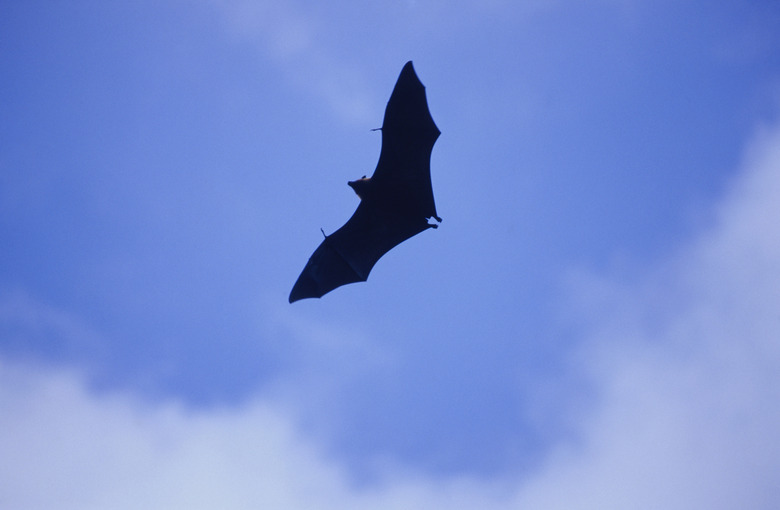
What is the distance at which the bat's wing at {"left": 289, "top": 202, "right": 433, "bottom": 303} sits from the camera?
532 inches

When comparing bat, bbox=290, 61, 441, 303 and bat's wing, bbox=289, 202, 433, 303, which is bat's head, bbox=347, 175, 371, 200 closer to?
bat, bbox=290, 61, 441, 303

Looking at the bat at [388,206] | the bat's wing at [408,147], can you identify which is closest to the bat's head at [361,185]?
the bat at [388,206]

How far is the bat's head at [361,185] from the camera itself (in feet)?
43.1

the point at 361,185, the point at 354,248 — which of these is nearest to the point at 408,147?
the point at 361,185

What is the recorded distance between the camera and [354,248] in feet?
45.3

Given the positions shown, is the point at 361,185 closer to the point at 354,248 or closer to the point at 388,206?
the point at 388,206

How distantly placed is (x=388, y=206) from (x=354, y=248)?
1663 millimetres

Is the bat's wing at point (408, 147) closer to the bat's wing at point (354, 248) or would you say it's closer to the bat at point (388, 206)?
the bat at point (388, 206)

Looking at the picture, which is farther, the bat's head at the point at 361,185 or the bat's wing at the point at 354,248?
the bat's wing at the point at 354,248

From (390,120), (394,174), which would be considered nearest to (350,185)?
(394,174)

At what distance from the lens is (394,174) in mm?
12859

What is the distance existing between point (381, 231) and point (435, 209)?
70.6 inches

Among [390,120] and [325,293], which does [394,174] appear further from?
[325,293]

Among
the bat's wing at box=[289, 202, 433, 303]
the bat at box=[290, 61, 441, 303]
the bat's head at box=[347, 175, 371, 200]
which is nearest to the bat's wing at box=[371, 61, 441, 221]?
the bat at box=[290, 61, 441, 303]
